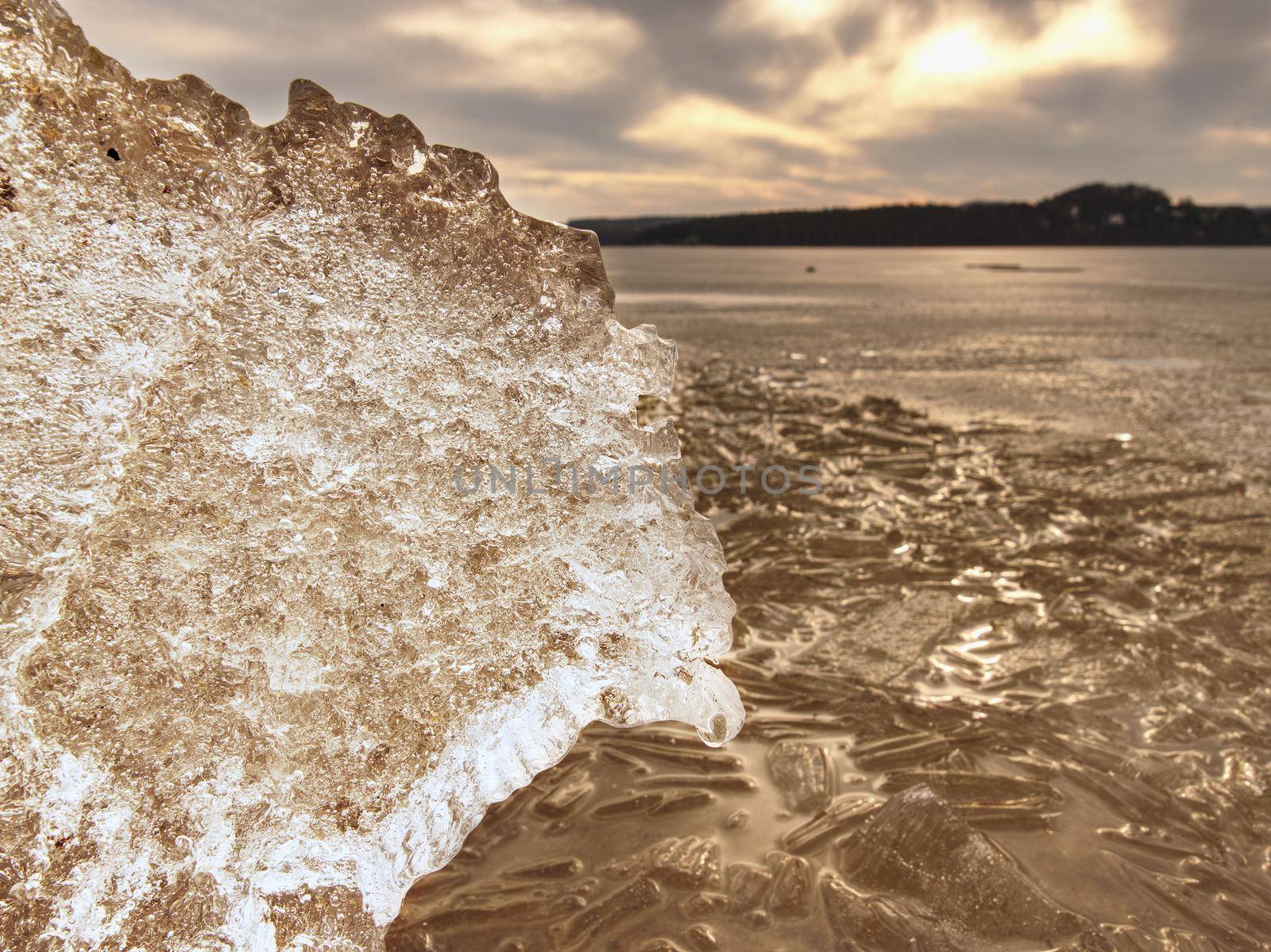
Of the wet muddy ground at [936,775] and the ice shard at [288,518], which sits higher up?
the ice shard at [288,518]

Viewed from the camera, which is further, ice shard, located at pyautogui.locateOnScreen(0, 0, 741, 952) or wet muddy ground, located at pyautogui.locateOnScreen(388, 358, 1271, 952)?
wet muddy ground, located at pyautogui.locateOnScreen(388, 358, 1271, 952)

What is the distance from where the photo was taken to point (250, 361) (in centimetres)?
159

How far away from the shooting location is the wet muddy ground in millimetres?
1848

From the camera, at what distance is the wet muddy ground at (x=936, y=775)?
1848 millimetres

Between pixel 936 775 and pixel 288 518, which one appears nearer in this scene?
pixel 288 518

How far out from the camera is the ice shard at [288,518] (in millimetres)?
1432

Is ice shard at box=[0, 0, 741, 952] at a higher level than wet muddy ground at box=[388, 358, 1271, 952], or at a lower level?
higher

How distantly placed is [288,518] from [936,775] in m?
1.81

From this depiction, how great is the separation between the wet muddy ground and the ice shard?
0.42m

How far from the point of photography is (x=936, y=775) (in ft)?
7.68

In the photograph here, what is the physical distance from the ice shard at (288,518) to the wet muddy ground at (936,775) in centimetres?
42

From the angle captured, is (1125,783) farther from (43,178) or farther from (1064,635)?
(43,178)

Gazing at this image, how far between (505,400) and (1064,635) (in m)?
2.41

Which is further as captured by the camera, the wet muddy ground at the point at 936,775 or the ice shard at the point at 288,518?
the wet muddy ground at the point at 936,775
